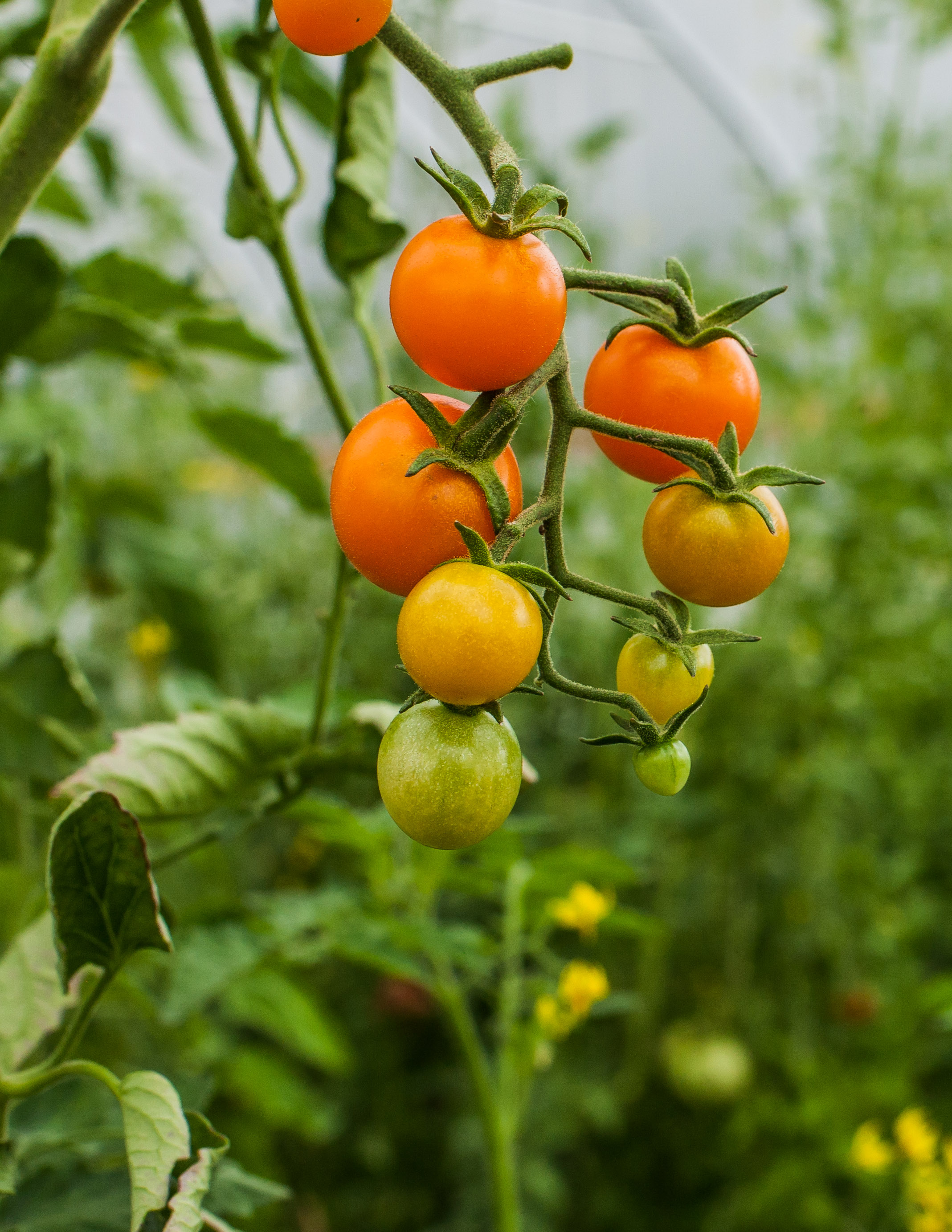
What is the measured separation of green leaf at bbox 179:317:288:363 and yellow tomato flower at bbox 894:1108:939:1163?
1045 mm

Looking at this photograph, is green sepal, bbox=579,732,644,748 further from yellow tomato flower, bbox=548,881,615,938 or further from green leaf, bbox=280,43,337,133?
yellow tomato flower, bbox=548,881,615,938

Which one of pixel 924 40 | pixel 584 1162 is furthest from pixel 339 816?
pixel 924 40

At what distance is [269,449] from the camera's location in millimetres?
600

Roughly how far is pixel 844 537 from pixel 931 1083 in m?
0.87

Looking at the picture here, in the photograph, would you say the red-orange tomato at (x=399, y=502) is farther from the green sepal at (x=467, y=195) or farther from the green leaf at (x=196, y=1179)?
the green leaf at (x=196, y=1179)

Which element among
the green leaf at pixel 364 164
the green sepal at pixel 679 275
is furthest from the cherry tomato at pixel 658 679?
the green leaf at pixel 364 164

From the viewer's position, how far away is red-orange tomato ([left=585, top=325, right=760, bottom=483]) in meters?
0.31

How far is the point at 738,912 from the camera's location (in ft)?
5.12

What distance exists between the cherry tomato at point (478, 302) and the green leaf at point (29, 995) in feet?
0.78

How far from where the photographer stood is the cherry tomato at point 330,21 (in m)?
0.26

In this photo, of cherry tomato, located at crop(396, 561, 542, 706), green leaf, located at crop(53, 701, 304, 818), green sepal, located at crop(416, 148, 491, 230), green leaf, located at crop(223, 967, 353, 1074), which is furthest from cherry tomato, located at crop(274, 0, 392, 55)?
green leaf, located at crop(223, 967, 353, 1074)

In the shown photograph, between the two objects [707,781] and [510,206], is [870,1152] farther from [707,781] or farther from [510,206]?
[510,206]

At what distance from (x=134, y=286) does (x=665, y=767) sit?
1.52 ft

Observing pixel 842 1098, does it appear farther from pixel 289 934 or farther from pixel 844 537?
pixel 289 934
